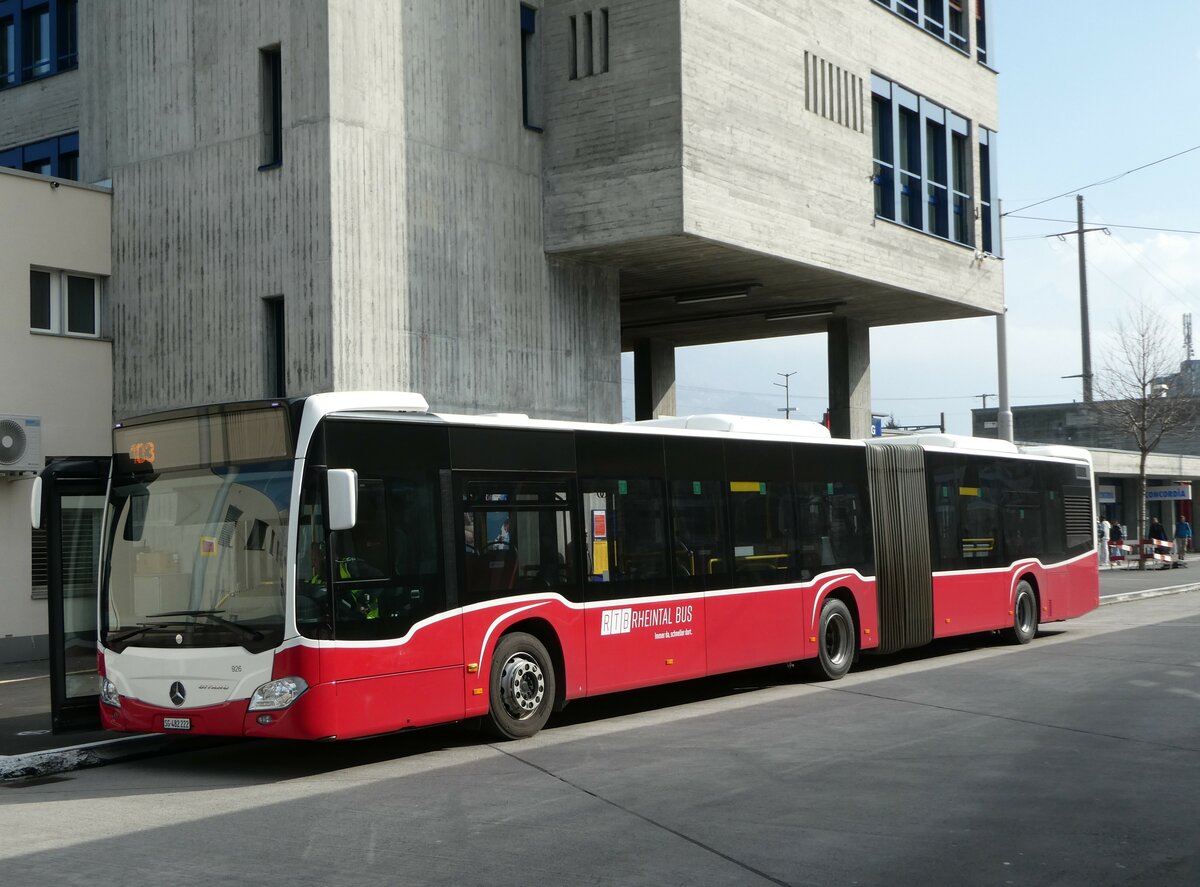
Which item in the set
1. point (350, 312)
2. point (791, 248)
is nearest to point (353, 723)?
point (350, 312)

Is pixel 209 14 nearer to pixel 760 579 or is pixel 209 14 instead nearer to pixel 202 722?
pixel 760 579

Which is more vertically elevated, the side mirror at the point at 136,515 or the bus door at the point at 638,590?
the side mirror at the point at 136,515

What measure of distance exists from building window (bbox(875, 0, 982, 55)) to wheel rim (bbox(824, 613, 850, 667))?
15.5 metres

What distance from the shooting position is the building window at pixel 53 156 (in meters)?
25.3

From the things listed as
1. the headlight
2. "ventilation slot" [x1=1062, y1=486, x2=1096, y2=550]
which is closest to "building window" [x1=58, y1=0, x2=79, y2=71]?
the headlight

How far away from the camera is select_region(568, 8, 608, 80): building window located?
23062 millimetres

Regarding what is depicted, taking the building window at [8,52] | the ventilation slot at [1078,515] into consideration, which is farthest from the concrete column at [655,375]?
the building window at [8,52]

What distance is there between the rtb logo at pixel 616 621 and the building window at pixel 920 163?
16.0 m

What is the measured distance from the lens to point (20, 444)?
2012 centimetres

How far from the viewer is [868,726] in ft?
41.7

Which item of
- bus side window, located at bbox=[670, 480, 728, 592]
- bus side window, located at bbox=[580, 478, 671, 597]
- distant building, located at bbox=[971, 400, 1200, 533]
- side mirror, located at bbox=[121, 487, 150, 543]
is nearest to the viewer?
side mirror, located at bbox=[121, 487, 150, 543]

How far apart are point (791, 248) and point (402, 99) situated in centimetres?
747

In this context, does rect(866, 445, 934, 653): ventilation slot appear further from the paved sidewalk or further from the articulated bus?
the paved sidewalk

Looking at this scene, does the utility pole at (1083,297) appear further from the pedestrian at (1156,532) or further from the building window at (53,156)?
the building window at (53,156)
